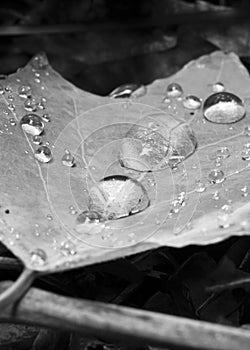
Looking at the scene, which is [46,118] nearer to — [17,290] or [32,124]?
[32,124]

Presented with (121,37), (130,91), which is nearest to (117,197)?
(130,91)

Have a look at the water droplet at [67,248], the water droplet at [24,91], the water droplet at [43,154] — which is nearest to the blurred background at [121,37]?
the water droplet at [24,91]

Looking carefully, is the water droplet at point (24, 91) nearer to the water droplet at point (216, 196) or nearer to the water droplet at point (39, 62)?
the water droplet at point (39, 62)

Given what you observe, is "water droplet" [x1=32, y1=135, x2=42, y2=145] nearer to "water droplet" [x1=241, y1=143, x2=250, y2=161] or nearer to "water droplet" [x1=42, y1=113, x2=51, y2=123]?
"water droplet" [x1=42, y1=113, x2=51, y2=123]

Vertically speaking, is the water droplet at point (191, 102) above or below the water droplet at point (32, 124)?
above

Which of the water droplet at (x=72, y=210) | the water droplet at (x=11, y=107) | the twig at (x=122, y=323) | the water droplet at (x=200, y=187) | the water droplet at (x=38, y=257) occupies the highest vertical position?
the water droplet at (x=11, y=107)

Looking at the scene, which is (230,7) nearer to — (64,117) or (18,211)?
(64,117)

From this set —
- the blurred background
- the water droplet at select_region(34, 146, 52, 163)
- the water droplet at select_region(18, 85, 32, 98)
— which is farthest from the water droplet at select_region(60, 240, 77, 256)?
the blurred background
